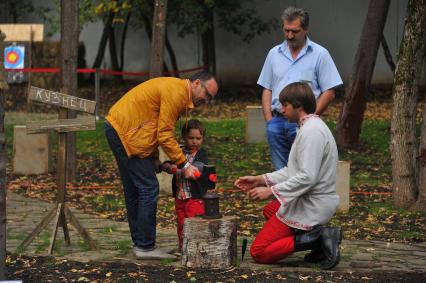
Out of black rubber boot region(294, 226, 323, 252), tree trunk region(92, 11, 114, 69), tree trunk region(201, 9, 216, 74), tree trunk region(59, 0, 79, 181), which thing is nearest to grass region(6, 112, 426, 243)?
tree trunk region(59, 0, 79, 181)

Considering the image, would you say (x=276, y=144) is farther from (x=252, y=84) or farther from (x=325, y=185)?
(x=252, y=84)

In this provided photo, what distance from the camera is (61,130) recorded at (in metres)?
8.53

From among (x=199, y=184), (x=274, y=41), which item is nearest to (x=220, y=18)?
(x=274, y=41)

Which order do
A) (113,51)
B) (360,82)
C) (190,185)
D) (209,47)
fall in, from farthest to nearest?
1. (113,51)
2. (209,47)
3. (360,82)
4. (190,185)

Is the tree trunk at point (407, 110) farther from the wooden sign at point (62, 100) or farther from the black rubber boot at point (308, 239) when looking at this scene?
the wooden sign at point (62, 100)

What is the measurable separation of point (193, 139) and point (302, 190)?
114 centimetres

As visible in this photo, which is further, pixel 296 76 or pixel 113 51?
pixel 113 51

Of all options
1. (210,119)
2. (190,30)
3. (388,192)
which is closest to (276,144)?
(388,192)

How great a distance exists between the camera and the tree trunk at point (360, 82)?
53.2 feet

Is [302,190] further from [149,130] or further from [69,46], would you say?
[69,46]

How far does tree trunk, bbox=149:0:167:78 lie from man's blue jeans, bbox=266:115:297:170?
497 centimetres

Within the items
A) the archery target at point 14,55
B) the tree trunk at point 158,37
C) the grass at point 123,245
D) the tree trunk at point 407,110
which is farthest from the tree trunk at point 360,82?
the archery target at point 14,55

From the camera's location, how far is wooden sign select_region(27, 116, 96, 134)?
8.46 m

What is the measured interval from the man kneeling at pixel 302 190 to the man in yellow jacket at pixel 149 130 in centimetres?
61
